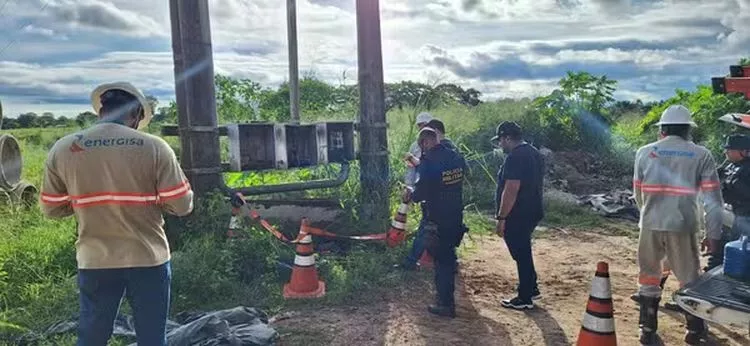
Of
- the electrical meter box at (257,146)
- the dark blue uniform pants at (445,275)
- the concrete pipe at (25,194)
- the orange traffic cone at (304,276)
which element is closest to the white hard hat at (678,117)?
the dark blue uniform pants at (445,275)

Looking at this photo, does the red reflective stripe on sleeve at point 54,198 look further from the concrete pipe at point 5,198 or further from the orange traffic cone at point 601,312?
the concrete pipe at point 5,198

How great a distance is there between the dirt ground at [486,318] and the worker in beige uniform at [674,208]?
17.9 inches

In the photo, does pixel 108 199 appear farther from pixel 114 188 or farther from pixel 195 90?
pixel 195 90

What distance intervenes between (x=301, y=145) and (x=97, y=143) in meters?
3.96

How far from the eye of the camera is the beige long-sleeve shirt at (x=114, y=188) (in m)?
3.27

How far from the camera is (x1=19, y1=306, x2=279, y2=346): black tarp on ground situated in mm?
4277

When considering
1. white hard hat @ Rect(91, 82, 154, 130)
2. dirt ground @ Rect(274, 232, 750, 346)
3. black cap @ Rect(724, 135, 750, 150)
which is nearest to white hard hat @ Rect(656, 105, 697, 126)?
black cap @ Rect(724, 135, 750, 150)

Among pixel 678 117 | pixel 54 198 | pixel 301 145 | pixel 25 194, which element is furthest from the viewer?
pixel 25 194

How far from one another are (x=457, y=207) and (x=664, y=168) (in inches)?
66.1

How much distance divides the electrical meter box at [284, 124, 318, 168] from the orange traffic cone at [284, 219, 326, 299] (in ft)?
5.22

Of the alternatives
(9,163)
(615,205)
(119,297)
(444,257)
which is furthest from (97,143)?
(615,205)

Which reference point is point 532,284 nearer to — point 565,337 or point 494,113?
point 565,337

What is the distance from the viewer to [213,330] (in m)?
4.39

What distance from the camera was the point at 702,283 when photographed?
377 centimetres
